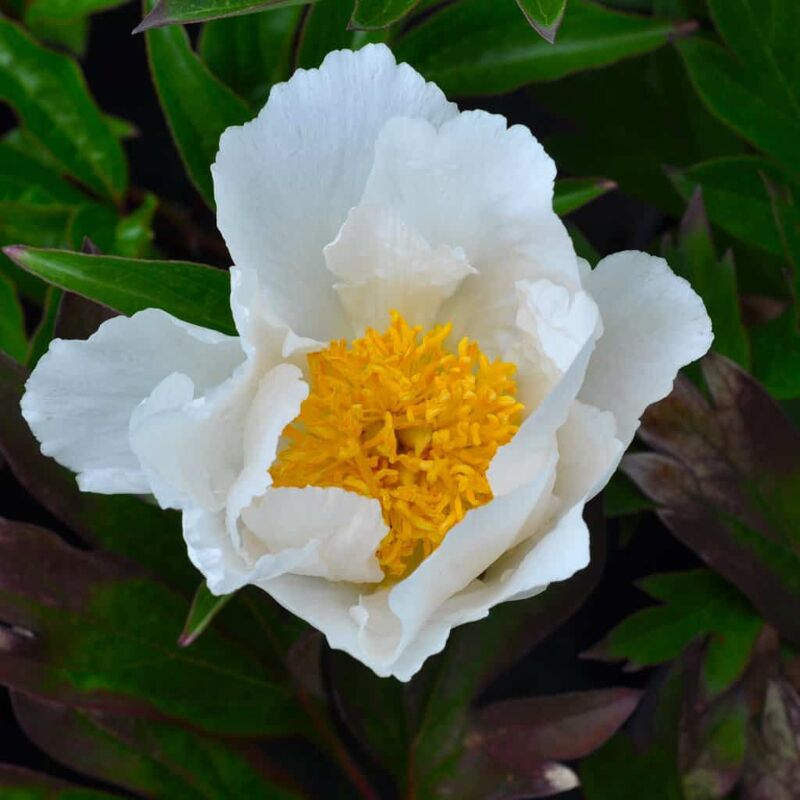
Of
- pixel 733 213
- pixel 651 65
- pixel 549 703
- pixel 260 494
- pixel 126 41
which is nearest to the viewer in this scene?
pixel 260 494

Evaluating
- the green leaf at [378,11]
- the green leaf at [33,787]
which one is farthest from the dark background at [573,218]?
the green leaf at [378,11]

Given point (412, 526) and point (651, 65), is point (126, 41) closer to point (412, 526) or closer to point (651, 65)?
point (651, 65)

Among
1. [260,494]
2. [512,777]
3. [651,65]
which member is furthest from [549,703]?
[651,65]

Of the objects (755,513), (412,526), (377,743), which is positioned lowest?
(377,743)

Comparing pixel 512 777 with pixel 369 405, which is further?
pixel 512 777

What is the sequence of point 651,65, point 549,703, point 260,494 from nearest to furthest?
point 260,494 < point 549,703 < point 651,65

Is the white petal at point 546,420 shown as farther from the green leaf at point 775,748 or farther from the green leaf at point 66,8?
the green leaf at point 66,8

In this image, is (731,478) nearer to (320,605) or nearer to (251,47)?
(320,605)
